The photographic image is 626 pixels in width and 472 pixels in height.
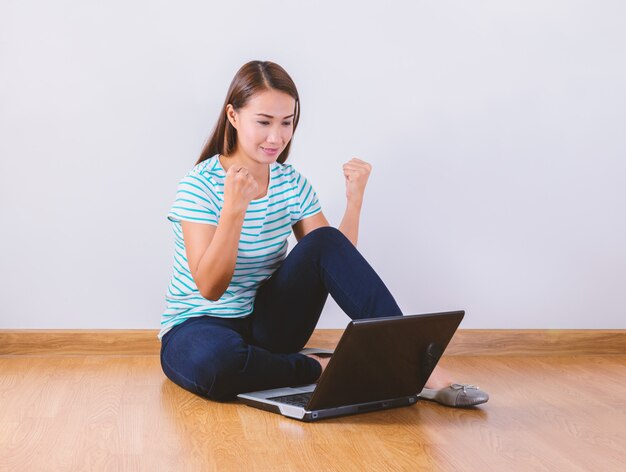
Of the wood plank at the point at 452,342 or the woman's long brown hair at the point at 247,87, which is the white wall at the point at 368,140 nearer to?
the wood plank at the point at 452,342

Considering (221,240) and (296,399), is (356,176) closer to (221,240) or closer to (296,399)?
(221,240)

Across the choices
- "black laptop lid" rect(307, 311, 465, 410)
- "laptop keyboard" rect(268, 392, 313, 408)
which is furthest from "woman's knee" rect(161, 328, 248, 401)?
"black laptop lid" rect(307, 311, 465, 410)

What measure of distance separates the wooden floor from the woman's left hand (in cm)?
51

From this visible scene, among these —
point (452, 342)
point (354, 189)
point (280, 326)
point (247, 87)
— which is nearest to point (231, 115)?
point (247, 87)

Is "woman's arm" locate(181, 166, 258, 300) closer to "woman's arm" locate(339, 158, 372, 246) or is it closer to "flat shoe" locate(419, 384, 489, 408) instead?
"woman's arm" locate(339, 158, 372, 246)

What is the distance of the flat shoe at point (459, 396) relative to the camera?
5.80ft

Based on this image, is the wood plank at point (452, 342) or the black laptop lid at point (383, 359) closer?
the black laptop lid at point (383, 359)

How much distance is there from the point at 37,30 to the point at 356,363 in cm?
127

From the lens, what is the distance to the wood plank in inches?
91.1

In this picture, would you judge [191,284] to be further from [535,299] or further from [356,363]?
[535,299]

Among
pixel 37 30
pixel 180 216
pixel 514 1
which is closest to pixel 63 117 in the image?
pixel 37 30

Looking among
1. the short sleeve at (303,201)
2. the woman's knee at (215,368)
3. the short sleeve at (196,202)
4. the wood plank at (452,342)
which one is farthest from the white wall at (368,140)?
the woman's knee at (215,368)

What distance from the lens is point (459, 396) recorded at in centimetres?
177

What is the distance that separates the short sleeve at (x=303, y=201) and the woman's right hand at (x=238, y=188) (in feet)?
0.99
